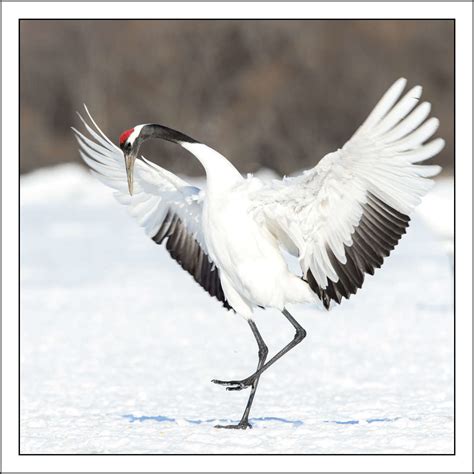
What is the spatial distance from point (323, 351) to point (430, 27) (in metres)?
18.4

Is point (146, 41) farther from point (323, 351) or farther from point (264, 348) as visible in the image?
point (264, 348)

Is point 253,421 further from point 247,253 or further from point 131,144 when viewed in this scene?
point 131,144

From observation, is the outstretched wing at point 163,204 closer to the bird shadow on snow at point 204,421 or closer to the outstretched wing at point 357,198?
the bird shadow on snow at point 204,421

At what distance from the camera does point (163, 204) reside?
7.76 meters

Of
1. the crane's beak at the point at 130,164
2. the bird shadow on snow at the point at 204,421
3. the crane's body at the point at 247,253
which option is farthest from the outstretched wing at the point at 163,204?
the bird shadow on snow at the point at 204,421

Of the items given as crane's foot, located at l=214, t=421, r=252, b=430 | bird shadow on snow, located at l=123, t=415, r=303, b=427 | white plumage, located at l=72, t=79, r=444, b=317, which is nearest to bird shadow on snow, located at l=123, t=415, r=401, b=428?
bird shadow on snow, located at l=123, t=415, r=303, b=427

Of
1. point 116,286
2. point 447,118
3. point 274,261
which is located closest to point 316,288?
point 274,261

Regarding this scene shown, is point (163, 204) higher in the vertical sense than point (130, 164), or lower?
lower

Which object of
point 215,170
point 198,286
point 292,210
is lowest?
point 198,286

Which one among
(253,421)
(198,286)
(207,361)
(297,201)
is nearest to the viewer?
(297,201)

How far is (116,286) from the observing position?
48.6ft

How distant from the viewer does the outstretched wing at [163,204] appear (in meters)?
7.55

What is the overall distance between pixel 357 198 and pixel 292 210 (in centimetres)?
48

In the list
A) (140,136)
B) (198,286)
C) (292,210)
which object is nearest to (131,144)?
(140,136)
